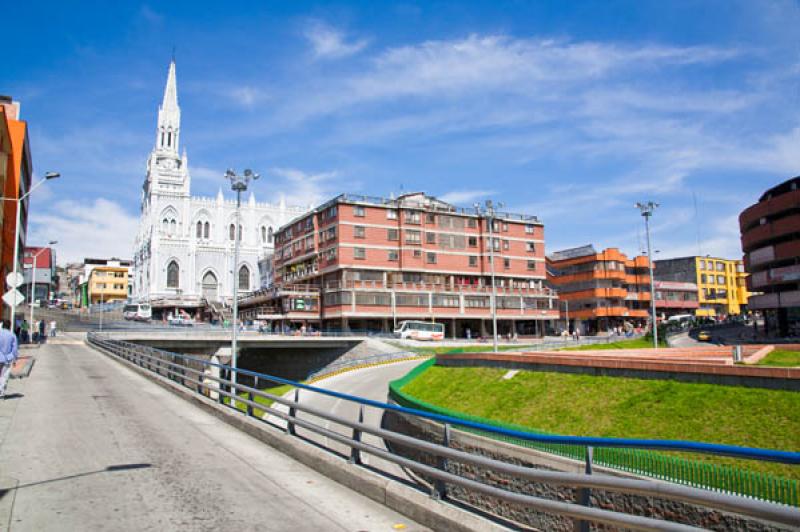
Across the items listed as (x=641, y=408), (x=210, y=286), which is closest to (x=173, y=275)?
(x=210, y=286)

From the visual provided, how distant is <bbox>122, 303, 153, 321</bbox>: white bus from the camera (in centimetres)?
9456

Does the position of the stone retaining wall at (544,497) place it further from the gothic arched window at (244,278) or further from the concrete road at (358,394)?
the gothic arched window at (244,278)

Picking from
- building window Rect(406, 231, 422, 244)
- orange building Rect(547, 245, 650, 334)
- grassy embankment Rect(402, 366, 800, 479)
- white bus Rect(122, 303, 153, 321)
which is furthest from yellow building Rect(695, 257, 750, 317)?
grassy embankment Rect(402, 366, 800, 479)

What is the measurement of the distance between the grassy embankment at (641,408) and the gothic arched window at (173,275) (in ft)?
295

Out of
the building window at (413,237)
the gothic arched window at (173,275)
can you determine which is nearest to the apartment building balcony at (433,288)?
the building window at (413,237)

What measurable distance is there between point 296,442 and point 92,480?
3.31 m

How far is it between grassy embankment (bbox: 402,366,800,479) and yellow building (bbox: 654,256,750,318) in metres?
96.1

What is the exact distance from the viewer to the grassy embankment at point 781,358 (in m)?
24.8

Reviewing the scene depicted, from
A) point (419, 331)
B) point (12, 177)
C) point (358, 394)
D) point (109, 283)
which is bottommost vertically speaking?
point (358, 394)

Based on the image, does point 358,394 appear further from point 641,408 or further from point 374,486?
point 374,486

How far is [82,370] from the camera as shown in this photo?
89.0ft

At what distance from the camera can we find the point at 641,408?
18547 mm

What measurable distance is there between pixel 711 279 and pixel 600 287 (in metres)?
37.0

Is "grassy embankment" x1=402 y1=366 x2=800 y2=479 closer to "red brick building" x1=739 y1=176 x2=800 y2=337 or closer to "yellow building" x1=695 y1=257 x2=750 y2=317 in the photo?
"red brick building" x1=739 y1=176 x2=800 y2=337
